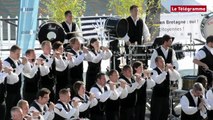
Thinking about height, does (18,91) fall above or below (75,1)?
below

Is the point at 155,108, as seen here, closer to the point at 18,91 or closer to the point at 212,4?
the point at 18,91

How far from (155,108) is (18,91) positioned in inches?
97.0

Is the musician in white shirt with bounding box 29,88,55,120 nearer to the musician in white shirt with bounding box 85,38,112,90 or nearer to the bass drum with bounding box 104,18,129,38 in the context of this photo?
the musician in white shirt with bounding box 85,38,112,90

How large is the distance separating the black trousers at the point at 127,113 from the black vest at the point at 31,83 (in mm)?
1517

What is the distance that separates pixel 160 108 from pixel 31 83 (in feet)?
7.57

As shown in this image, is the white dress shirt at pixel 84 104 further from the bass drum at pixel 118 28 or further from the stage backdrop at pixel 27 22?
the stage backdrop at pixel 27 22

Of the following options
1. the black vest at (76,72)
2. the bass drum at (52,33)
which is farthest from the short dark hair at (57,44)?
the bass drum at (52,33)

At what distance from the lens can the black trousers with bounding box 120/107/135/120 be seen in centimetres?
1366

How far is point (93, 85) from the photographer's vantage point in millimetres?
13367

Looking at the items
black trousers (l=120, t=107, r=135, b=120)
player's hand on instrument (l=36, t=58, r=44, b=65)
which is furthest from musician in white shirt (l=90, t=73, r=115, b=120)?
player's hand on instrument (l=36, t=58, r=44, b=65)

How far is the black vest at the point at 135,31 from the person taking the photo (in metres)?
16.0

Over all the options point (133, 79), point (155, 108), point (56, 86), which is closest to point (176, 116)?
point (155, 108)

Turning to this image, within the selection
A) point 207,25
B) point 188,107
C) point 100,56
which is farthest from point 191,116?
point 207,25

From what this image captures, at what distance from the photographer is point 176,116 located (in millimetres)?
14320
